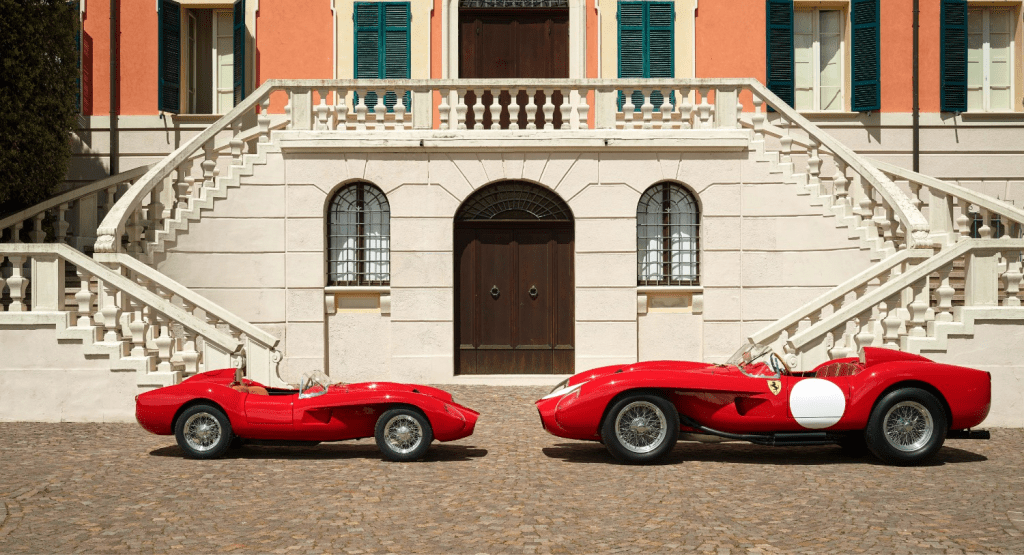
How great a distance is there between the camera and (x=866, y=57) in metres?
17.8

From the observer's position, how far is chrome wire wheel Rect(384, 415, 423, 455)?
8805 mm

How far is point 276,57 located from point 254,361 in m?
7.61

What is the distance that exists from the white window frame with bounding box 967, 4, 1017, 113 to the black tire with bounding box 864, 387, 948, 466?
11.4 m

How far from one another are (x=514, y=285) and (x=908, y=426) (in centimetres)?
734

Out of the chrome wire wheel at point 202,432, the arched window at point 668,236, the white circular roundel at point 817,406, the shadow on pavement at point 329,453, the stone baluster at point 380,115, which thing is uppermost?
the stone baluster at point 380,115

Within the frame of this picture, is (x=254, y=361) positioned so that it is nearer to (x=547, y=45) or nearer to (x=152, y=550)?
(x=152, y=550)

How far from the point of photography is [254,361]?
1215 cm

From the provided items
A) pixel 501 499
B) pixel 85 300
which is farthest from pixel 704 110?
pixel 501 499

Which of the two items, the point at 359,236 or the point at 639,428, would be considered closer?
the point at 639,428

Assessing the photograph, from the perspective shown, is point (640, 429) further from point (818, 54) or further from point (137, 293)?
point (818, 54)

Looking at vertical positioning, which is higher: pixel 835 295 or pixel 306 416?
pixel 835 295

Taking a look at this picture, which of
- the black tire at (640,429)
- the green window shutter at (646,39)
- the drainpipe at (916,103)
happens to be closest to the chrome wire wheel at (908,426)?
the black tire at (640,429)

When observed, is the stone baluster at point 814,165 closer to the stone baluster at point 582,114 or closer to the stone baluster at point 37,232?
the stone baluster at point 582,114

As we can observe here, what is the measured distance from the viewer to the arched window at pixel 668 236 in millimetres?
14969
